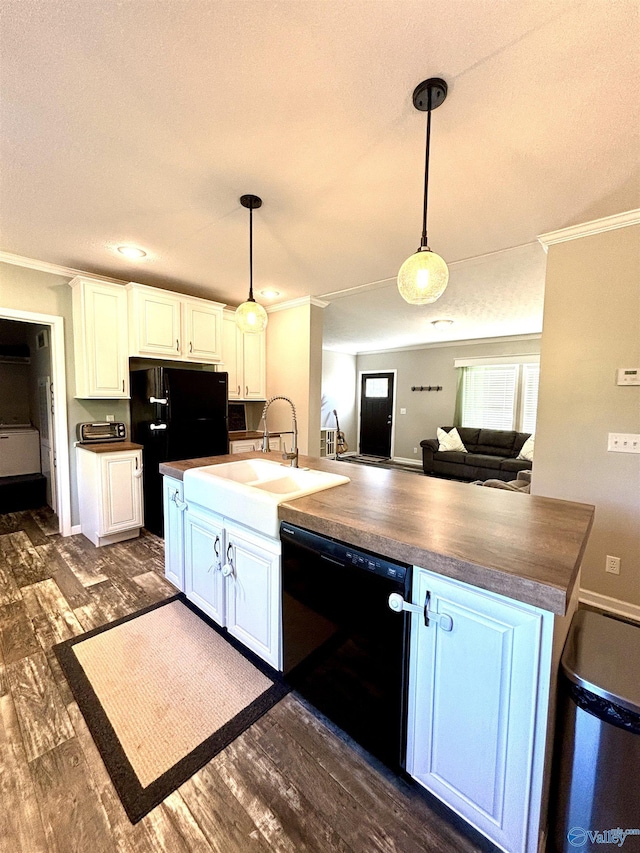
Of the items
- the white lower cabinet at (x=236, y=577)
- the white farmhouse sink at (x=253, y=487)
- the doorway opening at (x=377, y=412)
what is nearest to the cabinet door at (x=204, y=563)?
the white lower cabinet at (x=236, y=577)

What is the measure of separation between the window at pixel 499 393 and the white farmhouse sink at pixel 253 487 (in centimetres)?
522

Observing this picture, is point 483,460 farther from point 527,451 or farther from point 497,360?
point 497,360

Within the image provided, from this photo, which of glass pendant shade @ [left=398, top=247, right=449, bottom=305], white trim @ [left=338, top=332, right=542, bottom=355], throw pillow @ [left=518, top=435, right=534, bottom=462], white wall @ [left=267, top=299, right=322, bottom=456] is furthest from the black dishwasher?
white trim @ [left=338, top=332, right=542, bottom=355]

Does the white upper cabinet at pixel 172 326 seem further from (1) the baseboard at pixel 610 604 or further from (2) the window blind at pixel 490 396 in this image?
(2) the window blind at pixel 490 396

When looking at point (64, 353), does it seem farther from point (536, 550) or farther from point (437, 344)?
point (437, 344)

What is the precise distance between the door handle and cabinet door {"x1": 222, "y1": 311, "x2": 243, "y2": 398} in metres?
3.35

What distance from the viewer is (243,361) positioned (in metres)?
4.11

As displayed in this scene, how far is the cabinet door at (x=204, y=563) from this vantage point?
68.7 inches

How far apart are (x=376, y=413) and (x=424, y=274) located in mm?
6748

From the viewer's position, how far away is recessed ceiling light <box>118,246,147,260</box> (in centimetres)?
265

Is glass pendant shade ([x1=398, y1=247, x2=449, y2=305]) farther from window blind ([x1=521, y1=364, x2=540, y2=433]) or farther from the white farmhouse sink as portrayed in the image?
window blind ([x1=521, y1=364, x2=540, y2=433])

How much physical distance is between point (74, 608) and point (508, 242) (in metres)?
3.91

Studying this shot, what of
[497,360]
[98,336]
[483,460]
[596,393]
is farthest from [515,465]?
[98,336]

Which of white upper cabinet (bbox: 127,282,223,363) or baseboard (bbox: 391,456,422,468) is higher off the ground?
white upper cabinet (bbox: 127,282,223,363)
